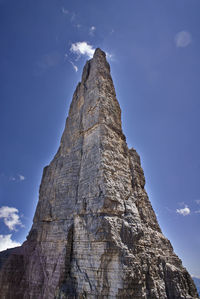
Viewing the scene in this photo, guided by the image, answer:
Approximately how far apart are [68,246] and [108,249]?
2.78 meters

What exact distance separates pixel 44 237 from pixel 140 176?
9.28 metres

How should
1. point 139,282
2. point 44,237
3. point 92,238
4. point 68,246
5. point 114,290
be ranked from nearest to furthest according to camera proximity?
1. point 114,290
2. point 139,282
3. point 92,238
4. point 68,246
5. point 44,237

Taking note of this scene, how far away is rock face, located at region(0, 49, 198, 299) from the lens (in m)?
9.38

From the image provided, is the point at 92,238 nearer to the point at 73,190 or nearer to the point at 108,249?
the point at 108,249

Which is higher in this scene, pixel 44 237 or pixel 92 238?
pixel 44 237

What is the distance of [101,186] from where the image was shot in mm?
11133

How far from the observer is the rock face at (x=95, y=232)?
30.8 feet

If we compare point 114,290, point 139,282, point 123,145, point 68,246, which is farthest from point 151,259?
point 123,145

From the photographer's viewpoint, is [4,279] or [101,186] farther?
[4,279]

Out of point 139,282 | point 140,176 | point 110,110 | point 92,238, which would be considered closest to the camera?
point 139,282

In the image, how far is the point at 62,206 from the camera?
13.1 meters

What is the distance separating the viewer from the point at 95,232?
10031 mm

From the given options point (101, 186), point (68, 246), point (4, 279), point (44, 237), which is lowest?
point (4, 279)

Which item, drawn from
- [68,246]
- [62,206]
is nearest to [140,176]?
[62,206]
